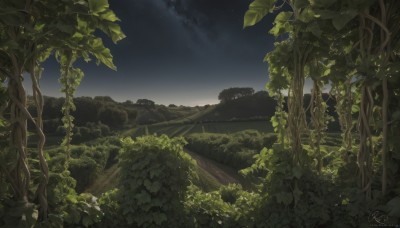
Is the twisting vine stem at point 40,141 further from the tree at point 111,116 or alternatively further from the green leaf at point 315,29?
the tree at point 111,116

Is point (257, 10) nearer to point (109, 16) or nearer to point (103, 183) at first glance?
point (109, 16)

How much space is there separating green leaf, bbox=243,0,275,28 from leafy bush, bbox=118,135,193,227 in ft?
5.24

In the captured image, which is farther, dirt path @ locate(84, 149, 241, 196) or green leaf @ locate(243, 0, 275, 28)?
dirt path @ locate(84, 149, 241, 196)

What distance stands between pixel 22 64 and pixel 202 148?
86.9 ft

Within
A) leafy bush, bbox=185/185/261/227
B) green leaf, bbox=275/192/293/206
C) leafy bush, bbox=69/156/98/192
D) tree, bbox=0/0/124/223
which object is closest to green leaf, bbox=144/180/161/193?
leafy bush, bbox=185/185/261/227

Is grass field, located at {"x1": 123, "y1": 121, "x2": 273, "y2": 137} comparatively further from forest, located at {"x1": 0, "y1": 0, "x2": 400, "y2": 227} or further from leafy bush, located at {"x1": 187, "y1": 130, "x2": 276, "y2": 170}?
forest, located at {"x1": 0, "y1": 0, "x2": 400, "y2": 227}

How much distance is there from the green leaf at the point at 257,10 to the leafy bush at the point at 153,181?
5.24 feet

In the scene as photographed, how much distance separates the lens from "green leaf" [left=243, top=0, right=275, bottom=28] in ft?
10.1

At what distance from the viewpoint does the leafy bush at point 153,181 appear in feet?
11.4

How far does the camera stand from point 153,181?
3625 mm

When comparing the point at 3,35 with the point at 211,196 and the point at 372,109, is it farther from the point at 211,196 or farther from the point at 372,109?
the point at 372,109

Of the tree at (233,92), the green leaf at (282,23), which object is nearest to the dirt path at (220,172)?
the green leaf at (282,23)

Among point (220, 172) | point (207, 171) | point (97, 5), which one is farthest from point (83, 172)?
point (97, 5)

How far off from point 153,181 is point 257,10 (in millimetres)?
2184
